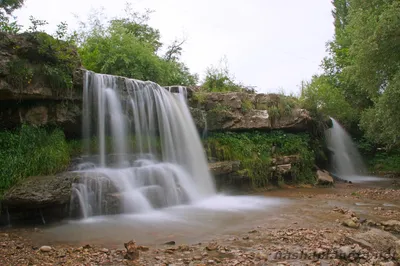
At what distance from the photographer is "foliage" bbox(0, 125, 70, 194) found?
24.9 feet

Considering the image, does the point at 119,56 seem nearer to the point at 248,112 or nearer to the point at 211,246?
the point at 248,112

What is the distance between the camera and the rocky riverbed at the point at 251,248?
4.70 m

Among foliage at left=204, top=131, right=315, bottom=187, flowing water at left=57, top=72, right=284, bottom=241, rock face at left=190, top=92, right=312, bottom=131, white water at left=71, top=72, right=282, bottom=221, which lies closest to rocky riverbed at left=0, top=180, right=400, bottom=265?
flowing water at left=57, top=72, right=284, bottom=241

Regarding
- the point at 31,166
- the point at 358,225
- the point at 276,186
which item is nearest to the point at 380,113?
the point at 276,186

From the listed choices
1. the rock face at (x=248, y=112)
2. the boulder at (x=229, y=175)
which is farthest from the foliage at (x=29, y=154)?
the rock face at (x=248, y=112)

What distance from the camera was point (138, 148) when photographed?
11.5m

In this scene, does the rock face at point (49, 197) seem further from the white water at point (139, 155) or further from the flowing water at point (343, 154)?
the flowing water at point (343, 154)

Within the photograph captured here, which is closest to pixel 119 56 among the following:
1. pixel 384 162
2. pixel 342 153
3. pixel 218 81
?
pixel 218 81

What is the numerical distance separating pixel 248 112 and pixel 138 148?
219 inches

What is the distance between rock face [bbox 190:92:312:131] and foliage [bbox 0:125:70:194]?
5.69 m

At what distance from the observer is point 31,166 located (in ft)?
26.5

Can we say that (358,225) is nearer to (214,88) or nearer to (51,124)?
(51,124)

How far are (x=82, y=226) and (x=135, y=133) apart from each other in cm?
503

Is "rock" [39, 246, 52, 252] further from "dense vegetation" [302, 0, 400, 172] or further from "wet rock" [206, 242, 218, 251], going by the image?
"dense vegetation" [302, 0, 400, 172]
